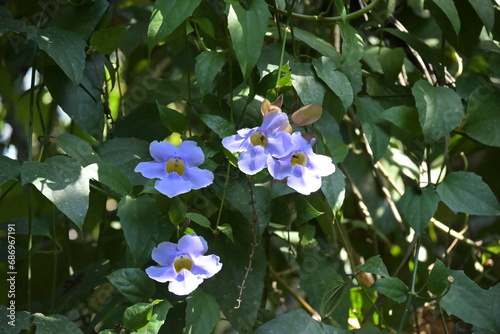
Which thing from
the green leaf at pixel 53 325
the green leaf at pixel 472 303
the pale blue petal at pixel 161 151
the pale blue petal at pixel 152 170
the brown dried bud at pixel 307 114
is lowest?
the green leaf at pixel 472 303

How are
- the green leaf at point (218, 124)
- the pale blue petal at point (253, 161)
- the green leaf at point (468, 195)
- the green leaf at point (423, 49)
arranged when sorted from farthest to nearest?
the green leaf at point (423, 49) → the green leaf at point (468, 195) → the green leaf at point (218, 124) → the pale blue petal at point (253, 161)

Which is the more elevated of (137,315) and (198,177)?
(198,177)

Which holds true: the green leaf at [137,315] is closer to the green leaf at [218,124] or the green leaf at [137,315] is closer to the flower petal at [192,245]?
the flower petal at [192,245]

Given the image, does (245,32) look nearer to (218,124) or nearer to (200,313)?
(218,124)

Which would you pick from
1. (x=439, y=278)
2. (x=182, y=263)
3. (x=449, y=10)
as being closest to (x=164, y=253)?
(x=182, y=263)

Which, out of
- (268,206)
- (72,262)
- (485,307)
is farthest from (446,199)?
(72,262)

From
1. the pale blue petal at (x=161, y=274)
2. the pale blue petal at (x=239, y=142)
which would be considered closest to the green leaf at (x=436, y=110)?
the pale blue petal at (x=239, y=142)

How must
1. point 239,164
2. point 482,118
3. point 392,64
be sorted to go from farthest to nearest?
1. point 392,64
2. point 482,118
3. point 239,164
